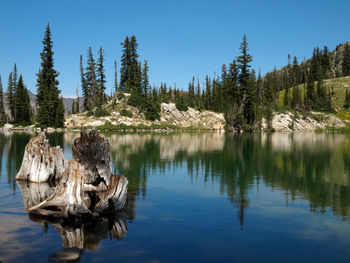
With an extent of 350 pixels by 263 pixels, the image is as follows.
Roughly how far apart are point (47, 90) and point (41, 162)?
3267 inches

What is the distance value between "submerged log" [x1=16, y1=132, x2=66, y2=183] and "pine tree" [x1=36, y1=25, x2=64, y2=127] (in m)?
73.6

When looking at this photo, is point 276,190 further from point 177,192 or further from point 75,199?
point 75,199

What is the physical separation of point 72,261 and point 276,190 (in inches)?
504

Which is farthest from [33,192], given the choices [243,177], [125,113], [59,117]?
[125,113]

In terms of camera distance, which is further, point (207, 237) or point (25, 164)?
point (25, 164)

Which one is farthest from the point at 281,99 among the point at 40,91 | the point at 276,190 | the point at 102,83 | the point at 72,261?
the point at 72,261

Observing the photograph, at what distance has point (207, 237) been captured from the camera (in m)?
10.5

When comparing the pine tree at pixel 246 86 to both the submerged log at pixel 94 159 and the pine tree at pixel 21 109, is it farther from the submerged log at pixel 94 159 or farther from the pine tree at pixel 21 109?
the submerged log at pixel 94 159

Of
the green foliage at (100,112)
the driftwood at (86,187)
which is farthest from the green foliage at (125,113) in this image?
the driftwood at (86,187)

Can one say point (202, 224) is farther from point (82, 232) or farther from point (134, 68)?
point (134, 68)

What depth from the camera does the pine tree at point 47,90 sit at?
88.9m

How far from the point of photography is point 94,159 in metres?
17.0

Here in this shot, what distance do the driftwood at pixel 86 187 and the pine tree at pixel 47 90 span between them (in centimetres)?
7563

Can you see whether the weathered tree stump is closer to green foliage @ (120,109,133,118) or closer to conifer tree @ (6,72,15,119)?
green foliage @ (120,109,133,118)
